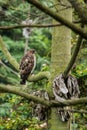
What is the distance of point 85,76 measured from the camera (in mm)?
4027

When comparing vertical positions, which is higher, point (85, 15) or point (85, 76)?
point (85, 15)

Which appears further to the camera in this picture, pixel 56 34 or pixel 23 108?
pixel 23 108

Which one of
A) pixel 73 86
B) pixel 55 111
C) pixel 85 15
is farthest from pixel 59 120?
pixel 85 15

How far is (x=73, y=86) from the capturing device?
2953mm

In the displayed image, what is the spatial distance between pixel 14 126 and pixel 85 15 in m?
3.23

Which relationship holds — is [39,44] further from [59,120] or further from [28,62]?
[59,120]

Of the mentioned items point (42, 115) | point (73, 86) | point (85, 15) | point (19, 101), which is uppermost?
point (85, 15)

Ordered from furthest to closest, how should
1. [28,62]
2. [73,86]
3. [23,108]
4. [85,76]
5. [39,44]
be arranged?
[39,44]
[28,62]
[23,108]
[85,76]
[73,86]

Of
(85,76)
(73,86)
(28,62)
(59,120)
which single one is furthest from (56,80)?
(28,62)

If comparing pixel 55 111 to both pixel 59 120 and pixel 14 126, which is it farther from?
pixel 14 126

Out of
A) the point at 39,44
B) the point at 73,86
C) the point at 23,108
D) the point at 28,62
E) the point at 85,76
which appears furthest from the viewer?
the point at 39,44

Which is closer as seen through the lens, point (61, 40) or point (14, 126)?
point (61, 40)

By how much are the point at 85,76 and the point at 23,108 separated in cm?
81

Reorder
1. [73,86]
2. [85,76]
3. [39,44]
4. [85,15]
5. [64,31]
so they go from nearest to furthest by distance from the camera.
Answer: [85,15] < [73,86] < [64,31] < [85,76] < [39,44]
